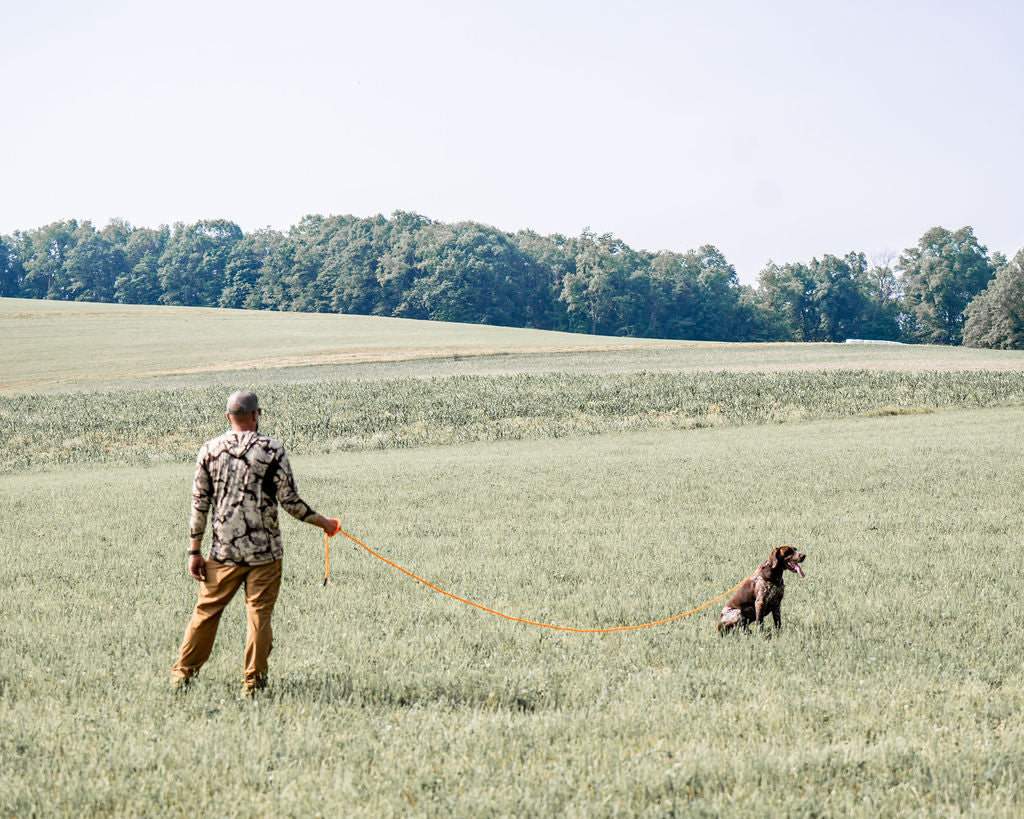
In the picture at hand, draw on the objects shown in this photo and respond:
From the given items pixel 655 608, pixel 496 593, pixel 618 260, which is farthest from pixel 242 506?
pixel 618 260

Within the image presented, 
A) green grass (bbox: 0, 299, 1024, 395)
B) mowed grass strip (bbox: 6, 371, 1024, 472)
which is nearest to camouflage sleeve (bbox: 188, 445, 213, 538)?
mowed grass strip (bbox: 6, 371, 1024, 472)

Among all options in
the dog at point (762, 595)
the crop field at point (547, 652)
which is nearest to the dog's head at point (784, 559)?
the dog at point (762, 595)

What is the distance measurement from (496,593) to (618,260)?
403ft

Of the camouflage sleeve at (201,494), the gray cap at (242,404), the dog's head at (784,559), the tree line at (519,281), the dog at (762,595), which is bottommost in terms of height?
the dog at (762,595)

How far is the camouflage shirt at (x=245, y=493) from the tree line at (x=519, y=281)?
383 feet

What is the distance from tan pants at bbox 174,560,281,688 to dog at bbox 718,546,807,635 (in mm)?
3709

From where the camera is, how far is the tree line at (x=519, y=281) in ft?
394

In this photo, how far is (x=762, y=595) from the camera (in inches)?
278

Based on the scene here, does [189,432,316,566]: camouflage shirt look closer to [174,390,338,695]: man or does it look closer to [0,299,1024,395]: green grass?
[174,390,338,695]: man

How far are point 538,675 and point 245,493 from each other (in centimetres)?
245

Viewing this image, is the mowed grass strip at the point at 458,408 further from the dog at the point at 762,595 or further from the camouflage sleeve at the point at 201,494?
the dog at the point at 762,595

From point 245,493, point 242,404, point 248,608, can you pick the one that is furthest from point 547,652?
point 242,404

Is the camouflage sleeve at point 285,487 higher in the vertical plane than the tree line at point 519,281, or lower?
lower

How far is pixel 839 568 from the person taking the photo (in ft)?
31.2
